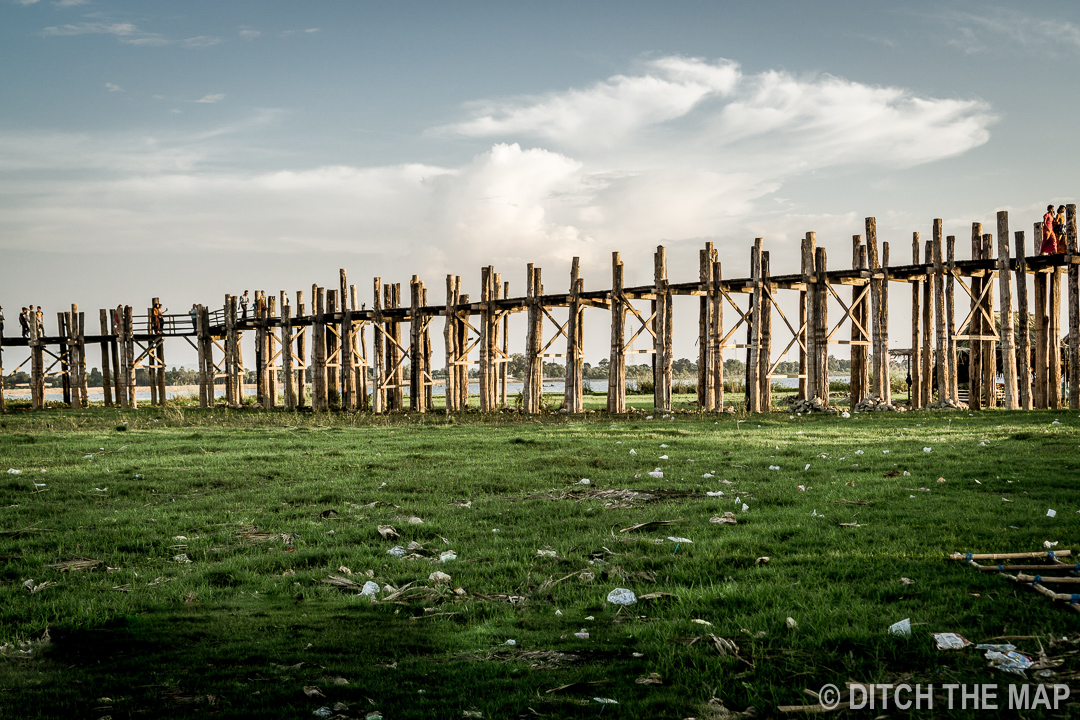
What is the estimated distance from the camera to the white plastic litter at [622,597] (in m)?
6.35

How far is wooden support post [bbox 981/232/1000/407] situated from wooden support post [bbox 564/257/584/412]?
12045 millimetres

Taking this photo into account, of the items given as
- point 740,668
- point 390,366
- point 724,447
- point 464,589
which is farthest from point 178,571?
point 390,366

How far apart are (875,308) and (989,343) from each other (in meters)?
3.99

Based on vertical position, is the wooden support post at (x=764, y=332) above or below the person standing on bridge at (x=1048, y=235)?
below

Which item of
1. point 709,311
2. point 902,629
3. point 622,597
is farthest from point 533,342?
point 902,629

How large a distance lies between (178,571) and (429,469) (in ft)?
20.1

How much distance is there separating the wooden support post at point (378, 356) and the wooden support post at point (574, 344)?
804 centimetres

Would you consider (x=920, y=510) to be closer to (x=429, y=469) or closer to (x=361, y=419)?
(x=429, y=469)

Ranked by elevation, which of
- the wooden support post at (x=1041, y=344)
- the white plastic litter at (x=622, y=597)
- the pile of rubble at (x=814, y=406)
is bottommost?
the pile of rubble at (x=814, y=406)

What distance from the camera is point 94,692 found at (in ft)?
15.8

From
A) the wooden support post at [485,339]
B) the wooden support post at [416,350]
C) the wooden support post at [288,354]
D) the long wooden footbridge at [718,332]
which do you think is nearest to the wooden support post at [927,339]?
the long wooden footbridge at [718,332]

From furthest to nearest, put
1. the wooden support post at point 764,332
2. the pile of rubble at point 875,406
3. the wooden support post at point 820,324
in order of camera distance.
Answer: the wooden support post at point 764,332 < the wooden support post at point 820,324 < the pile of rubble at point 875,406

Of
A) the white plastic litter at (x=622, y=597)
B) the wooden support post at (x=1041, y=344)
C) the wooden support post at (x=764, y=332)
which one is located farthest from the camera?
the wooden support post at (x=764, y=332)

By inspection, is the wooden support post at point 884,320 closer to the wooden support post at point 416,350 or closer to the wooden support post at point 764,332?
the wooden support post at point 764,332
